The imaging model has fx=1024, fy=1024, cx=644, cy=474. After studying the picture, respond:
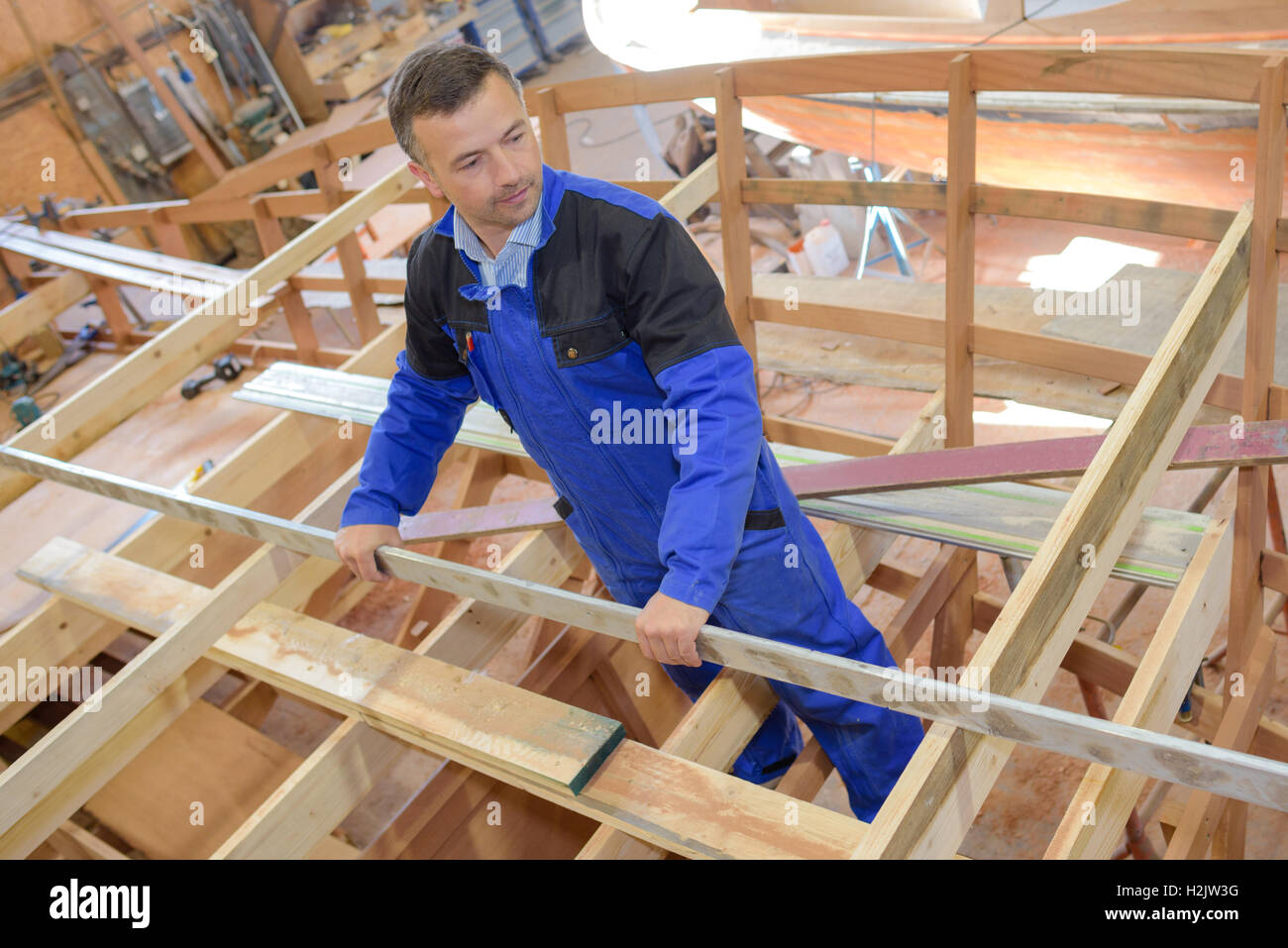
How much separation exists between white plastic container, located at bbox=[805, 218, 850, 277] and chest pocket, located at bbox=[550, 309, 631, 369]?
486cm

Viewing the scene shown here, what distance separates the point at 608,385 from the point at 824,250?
4.91m

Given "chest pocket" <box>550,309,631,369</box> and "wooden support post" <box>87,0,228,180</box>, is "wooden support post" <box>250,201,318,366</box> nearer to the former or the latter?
"chest pocket" <box>550,309,631,369</box>

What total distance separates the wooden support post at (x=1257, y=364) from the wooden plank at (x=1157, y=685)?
17cm

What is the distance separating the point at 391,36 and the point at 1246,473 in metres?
9.69

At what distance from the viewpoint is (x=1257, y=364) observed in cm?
230

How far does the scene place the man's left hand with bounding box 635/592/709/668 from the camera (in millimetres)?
1599

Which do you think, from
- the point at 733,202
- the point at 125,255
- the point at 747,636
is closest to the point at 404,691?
the point at 747,636

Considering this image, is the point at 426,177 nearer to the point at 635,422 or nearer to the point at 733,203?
the point at 635,422

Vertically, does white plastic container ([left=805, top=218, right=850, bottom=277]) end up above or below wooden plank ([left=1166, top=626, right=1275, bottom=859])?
below

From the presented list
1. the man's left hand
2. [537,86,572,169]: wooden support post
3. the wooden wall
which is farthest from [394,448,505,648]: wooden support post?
the wooden wall

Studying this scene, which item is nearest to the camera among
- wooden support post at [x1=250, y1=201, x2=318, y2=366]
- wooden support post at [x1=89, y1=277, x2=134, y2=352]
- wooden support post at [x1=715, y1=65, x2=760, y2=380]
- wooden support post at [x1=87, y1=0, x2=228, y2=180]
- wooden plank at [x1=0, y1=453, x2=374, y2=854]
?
wooden plank at [x1=0, y1=453, x2=374, y2=854]

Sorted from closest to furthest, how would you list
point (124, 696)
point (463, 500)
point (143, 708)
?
point (124, 696) → point (143, 708) → point (463, 500)

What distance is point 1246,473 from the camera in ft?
7.70
